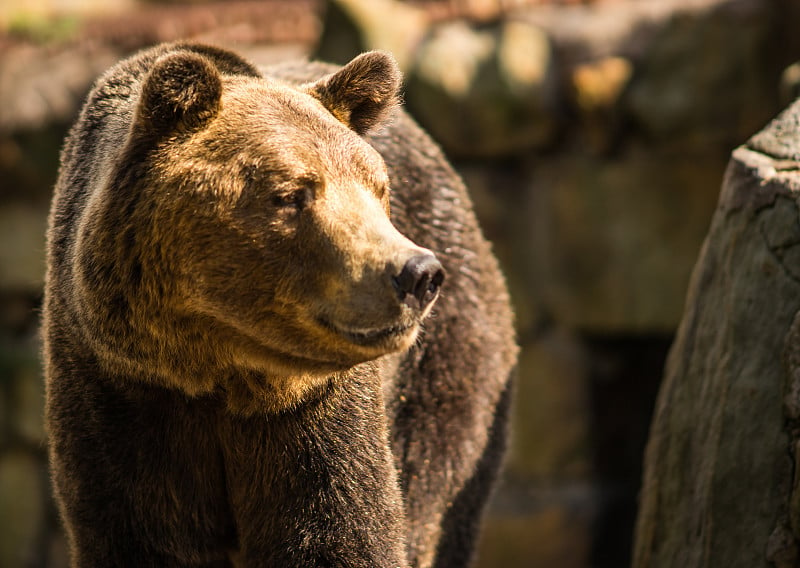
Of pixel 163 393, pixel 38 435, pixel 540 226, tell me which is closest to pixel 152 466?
pixel 163 393

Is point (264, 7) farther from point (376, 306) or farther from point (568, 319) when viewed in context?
point (376, 306)

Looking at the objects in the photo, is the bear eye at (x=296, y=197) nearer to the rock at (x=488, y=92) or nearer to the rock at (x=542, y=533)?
the rock at (x=488, y=92)

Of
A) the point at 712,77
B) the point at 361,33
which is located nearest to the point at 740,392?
the point at 712,77

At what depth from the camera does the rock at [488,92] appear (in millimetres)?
7797

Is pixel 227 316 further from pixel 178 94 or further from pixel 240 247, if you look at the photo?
pixel 178 94

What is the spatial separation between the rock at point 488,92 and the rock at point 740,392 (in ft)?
11.4

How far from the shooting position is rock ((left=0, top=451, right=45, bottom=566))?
917cm

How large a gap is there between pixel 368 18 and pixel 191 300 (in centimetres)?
496

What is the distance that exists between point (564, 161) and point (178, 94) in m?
4.89

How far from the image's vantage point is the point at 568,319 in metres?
8.20

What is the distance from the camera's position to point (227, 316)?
350 centimetres

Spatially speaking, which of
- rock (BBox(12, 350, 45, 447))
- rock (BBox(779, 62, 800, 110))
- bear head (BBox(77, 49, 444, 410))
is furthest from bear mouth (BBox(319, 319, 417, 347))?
rock (BBox(12, 350, 45, 447))

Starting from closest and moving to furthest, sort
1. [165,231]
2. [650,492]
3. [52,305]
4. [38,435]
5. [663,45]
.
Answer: [165,231]
[52,305]
[650,492]
[663,45]
[38,435]

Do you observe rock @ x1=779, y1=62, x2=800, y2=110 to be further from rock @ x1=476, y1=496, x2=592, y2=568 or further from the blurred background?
rock @ x1=476, y1=496, x2=592, y2=568
